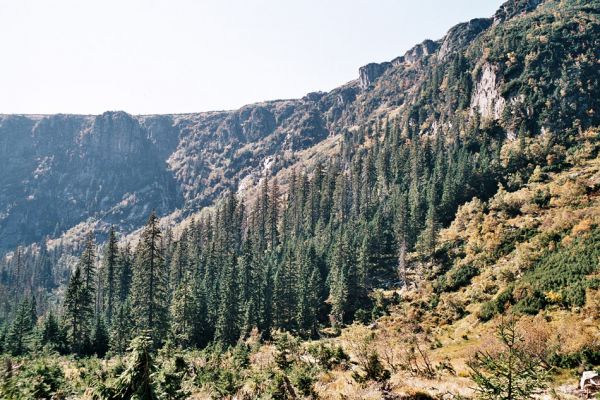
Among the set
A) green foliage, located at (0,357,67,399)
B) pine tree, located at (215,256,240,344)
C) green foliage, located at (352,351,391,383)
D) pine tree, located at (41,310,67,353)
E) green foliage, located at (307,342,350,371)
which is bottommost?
pine tree, located at (215,256,240,344)

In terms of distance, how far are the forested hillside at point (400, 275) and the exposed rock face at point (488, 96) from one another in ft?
1.90

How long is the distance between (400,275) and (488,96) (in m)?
67.8

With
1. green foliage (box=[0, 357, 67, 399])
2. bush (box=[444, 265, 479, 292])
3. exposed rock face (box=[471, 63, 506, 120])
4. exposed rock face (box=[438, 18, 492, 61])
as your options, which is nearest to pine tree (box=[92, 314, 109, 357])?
green foliage (box=[0, 357, 67, 399])

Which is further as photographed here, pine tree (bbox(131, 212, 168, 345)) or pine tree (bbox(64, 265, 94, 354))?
pine tree (bbox(64, 265, 94, 354))

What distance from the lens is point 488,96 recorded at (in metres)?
109

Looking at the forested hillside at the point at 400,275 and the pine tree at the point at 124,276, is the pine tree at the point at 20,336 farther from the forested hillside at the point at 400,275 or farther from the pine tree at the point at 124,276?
the pine tree at the point at 124,276

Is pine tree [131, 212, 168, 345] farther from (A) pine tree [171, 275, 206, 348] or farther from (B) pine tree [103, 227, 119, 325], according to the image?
(B) pine tree [103, 227, 119, 325]

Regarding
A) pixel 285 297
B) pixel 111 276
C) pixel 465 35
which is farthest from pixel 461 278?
pixel 465 35

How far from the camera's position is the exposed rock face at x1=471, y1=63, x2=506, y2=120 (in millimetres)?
102969

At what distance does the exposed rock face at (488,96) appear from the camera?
10297cm

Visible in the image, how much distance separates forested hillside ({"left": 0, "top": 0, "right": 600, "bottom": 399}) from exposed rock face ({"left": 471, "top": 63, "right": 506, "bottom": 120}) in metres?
0.58

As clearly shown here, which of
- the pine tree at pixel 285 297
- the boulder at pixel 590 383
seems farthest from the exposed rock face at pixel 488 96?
the boulder at pixel 590 383

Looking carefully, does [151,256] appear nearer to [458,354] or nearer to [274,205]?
[458,354]

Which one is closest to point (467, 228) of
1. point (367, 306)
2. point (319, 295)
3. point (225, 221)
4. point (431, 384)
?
point (367, 306)
